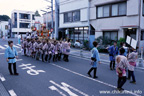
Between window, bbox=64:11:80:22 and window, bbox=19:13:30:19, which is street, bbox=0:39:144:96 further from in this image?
window, bbox=19:13:30:19

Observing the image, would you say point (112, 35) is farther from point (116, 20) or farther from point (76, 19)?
point (76, 19)

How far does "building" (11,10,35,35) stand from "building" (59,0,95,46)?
1474 inches

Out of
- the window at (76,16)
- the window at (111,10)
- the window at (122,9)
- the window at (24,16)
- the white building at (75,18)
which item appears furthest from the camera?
the window at (24,16)

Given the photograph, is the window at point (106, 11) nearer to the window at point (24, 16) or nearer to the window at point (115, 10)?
the window at point (115, 10)

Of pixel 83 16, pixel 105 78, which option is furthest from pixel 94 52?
pixel 83 16

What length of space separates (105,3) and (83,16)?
13.2 feet

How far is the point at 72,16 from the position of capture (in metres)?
23.5

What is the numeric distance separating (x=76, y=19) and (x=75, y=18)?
28 cm

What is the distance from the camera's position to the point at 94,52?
7551 millimetres

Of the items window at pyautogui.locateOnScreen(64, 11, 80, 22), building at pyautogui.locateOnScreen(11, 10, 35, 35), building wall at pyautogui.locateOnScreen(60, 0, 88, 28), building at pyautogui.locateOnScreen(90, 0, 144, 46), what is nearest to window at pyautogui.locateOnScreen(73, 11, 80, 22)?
window at pyautogui.locateOnScreen(64, 11, 80, 22)

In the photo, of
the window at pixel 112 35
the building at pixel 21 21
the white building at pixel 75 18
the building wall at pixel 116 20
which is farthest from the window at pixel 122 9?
the building at pixel 21 21

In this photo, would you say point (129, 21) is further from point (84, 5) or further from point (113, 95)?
point (113, 95)

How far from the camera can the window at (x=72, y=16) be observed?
22.6m

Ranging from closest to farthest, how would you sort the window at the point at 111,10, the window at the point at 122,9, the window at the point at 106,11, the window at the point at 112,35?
1. the window at the point at 122,9
2. the window at the point at 111,10
3. the window at the point at 112,35
4. the window at the point at 106,11
